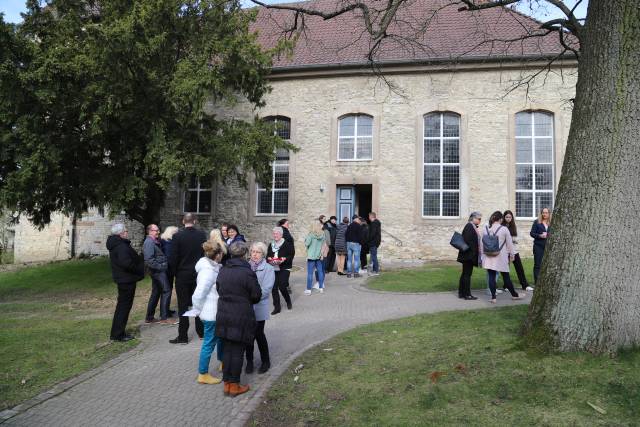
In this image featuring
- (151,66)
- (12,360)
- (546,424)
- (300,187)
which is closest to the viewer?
(546,424)

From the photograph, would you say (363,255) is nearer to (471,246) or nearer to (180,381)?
(471,246)

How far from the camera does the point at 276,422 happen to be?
4352mm

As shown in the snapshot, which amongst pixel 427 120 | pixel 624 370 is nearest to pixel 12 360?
pixel 624 370

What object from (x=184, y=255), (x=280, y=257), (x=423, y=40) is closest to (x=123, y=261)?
(x=184, y=255)

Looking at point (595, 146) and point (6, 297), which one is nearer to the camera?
point (595, 146)

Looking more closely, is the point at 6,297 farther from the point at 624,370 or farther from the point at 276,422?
the point at 624,370

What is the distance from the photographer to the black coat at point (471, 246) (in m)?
9.30

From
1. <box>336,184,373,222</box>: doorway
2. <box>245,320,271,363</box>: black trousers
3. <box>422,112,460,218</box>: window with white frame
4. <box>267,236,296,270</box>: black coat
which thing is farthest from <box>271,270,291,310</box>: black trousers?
<box>422,112,460,218</box>: window with white frame

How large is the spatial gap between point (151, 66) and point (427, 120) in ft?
32.0

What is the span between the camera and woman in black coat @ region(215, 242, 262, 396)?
500cm

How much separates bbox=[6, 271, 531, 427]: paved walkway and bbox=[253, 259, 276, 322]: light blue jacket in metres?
0.68

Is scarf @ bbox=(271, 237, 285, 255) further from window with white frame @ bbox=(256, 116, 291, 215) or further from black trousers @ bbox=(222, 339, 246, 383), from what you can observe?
window with white frame @ bbox=(256, 116, 291, 215)

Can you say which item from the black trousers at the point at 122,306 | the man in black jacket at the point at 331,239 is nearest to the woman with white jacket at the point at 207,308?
the black trousers at the point at 122,306

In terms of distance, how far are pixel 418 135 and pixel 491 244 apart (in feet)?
30.6
